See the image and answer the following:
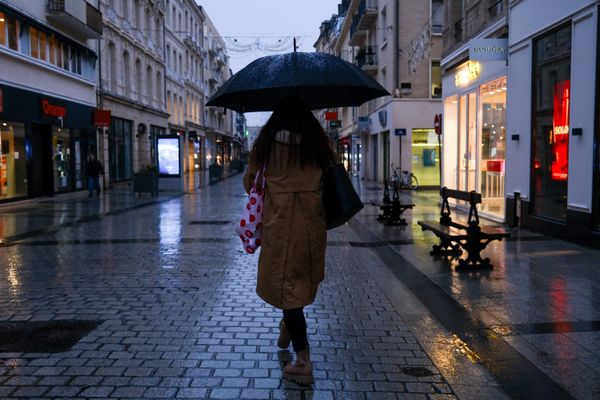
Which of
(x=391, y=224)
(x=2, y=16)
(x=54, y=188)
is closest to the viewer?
(x=391, y=224)

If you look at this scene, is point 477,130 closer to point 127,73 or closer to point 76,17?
point 76,17

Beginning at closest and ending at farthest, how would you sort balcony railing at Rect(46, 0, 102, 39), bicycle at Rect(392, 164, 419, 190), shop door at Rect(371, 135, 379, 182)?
balcony railing at Rect(46, 0, 102, 39)
bicycle at Rect(392, 164, 419, 190)
shop door at Rect(371, 135, 379, 182)

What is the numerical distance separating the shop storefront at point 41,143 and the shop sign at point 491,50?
14.1 meters

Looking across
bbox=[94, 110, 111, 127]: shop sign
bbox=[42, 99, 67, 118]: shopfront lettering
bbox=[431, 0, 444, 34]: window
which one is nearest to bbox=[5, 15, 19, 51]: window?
bbox=[42, 99, 67, 118]: shopfront lettering

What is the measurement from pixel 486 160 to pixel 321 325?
10.3 m

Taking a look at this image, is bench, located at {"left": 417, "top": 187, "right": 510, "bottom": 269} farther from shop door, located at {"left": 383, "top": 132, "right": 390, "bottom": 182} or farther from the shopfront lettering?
shop door, located at {"left": 383, "top": 132, "right": 390, "bottom": 182}

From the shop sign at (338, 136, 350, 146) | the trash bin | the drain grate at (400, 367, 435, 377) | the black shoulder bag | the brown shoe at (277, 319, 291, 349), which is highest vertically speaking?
the shop sign at (338, 136, 350, 146)

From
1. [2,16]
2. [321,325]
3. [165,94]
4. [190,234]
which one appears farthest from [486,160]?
[165,94]

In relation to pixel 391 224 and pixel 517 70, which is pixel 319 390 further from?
pixel 517 70

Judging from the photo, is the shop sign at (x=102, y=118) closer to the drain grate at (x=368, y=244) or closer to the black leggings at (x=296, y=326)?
the drain grate at (x=368, y=244)

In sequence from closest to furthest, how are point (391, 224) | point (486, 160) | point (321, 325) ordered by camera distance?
point (321, 325)
point (391, 224)
point (486, 160)

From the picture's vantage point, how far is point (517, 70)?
1181 centimetres

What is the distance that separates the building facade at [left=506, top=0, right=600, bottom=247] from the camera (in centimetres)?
895

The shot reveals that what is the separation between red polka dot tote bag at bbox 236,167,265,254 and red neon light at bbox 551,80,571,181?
7.60 metres
